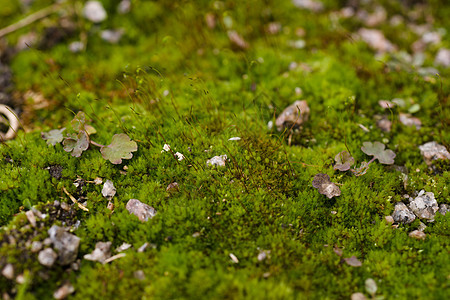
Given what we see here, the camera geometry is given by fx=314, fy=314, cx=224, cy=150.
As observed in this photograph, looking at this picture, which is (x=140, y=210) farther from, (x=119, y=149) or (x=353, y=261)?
(x=353, y=261)

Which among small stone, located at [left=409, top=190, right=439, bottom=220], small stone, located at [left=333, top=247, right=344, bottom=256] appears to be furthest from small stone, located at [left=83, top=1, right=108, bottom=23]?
small stone, located at [left=409, top=190, right=439, bottom=220]

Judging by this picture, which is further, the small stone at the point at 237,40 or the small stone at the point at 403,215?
the small stone at the point at 237,40

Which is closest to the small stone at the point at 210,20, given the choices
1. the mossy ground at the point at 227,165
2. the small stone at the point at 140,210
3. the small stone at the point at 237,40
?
the mossy ground at the point at 227,165

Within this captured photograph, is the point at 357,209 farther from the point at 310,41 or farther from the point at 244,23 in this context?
the point at 244,23

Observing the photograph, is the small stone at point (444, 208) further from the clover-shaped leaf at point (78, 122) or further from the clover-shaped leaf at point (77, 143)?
the clover-shaped leaf at point (78, 122)

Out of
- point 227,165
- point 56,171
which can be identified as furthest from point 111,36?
point 227,165

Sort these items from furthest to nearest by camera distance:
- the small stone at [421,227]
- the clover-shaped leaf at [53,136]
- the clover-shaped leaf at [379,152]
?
the clover-shaped leaf at [53,136]
the clover-shaped leaf at [379,152]
the small stone at [421,227]

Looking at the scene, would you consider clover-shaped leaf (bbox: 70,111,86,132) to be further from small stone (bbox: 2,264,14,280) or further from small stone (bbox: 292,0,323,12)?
small stone (bbox: 292,0,323,12)
